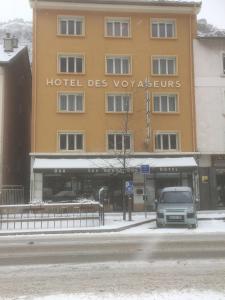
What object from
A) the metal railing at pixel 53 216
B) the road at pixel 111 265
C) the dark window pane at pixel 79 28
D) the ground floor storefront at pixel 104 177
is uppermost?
the dark window pane at pixel 79 28

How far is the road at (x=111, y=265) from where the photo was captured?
8.71 metres

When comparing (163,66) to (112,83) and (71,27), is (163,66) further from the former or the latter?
(71,27)

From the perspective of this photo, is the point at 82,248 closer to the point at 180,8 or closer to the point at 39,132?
the point at 39,132

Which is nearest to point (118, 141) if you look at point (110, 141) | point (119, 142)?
point (119, 142)

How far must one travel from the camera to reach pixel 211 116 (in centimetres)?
3519

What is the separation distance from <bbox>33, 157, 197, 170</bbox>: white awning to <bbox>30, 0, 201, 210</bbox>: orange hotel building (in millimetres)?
134

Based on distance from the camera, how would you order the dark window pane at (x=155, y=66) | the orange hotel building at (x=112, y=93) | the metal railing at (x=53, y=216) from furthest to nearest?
the dark window pane at (x=155, y=66), the orange hotel building at (x=112, y=93), the metal railing at (x=53, y=216)

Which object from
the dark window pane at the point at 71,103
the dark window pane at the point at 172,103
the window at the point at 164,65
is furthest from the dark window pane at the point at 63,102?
the dark window pane at the point at 172,103

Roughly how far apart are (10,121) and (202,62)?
48.5 ft

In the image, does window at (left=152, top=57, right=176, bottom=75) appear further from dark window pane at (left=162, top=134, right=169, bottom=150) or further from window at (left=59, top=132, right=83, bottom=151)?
window at (left=59, top=132, right=83, bottom=151)

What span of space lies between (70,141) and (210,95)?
34.5 ft

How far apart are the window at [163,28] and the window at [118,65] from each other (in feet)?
9.88

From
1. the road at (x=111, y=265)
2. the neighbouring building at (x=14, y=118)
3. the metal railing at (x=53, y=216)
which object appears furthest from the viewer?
the neighbouring building at (x=14, y=118)

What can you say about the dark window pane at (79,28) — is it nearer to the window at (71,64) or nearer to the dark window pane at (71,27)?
the dark window pane at (71,27)
